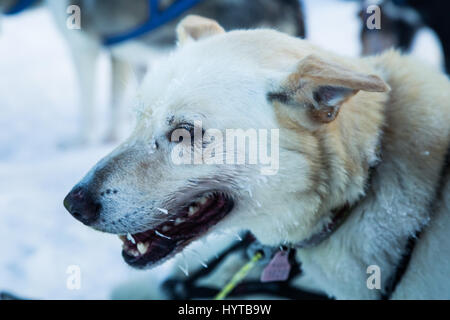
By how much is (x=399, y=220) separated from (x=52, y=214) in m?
2.06

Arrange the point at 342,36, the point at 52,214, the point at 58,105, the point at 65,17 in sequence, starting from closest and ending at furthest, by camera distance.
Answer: the point at 52,214, the point at 65,17, the point at 58,105, the point at 342,36

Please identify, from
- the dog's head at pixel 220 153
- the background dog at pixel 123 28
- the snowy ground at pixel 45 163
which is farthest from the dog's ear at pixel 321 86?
the background dog at pixel 123 28

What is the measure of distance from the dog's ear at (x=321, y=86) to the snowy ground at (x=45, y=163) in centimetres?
120

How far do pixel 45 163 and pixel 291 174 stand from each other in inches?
102

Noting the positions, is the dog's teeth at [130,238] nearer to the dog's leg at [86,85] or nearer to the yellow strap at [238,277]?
the yellow strap at [238,277]

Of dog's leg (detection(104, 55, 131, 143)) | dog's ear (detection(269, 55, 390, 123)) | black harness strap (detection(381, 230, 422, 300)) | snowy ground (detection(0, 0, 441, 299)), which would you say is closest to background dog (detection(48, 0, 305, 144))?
dog's leg (detection(104, 55, 131, 143))

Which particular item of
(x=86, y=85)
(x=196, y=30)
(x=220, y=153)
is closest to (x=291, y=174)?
(x=220, y=153)

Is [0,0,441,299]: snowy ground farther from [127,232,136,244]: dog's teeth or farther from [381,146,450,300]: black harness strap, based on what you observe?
[381,146,450,300]: black harness strap

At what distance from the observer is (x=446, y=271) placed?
56.2 inches

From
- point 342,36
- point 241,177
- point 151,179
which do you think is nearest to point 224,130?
point 241,177

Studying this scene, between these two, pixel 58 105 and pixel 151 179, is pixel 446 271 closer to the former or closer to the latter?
pixel 151 179

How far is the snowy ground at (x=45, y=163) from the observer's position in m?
2.36

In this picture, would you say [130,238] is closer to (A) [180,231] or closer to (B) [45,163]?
(A) [180,231]

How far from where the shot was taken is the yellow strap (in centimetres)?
188
